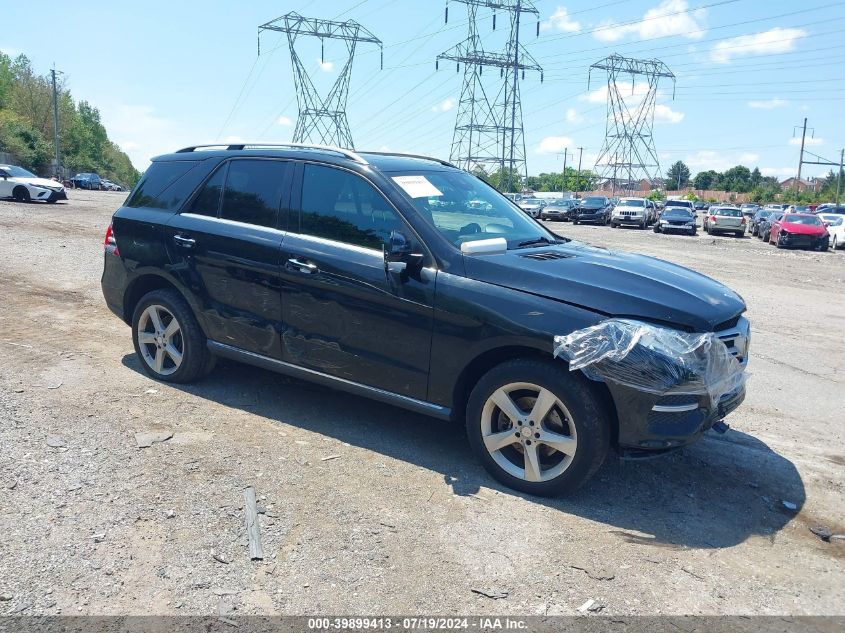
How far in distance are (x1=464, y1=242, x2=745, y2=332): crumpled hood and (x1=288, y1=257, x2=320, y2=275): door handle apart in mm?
1071

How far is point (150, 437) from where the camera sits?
458cm

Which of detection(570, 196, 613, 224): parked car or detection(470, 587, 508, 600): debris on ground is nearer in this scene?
detection(470, 587, 508, 600): debris on ground

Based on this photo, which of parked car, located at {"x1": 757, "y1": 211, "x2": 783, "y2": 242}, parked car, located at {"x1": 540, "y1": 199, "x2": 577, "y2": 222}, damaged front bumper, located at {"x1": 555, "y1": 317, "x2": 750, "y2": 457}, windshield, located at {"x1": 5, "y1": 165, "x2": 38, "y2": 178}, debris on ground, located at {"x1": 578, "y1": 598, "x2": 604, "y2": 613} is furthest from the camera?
parked car, located at {"x1": 540, "y1": 199, "x2": 577, "y2": 222}

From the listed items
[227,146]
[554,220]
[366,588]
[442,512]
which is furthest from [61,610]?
[554,220]

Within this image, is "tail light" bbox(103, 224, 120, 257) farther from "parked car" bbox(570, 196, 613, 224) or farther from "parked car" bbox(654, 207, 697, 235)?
"parked car" bbox(570, 196, 613, 224)

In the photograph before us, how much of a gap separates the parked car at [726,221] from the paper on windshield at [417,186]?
33.5 meters

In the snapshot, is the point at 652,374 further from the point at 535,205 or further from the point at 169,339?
the point at 535,205

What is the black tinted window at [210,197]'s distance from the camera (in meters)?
5.37

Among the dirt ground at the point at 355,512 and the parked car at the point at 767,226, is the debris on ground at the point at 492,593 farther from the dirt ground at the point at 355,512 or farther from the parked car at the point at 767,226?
the parked car at the point at 767,226

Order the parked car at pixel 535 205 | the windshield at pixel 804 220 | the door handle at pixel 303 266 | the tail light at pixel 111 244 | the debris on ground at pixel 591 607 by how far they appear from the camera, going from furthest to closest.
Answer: the parked car at pixel 535 205, the windshield at pixel 804 220, the tail light at pixel 111 244, the door handle at pixel 303 266, the debris on ground at pixel 591 607

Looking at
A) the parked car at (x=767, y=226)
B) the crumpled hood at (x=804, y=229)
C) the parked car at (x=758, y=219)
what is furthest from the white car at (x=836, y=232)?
the parked car at (x=758, y=219)

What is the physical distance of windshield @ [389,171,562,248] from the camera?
4.52 metres

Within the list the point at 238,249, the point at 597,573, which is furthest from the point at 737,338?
the point at 238,249

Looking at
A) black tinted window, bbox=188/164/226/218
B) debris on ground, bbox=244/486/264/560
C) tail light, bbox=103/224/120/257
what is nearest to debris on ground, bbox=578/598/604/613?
debris on ground, bbox=244/486/264/560
